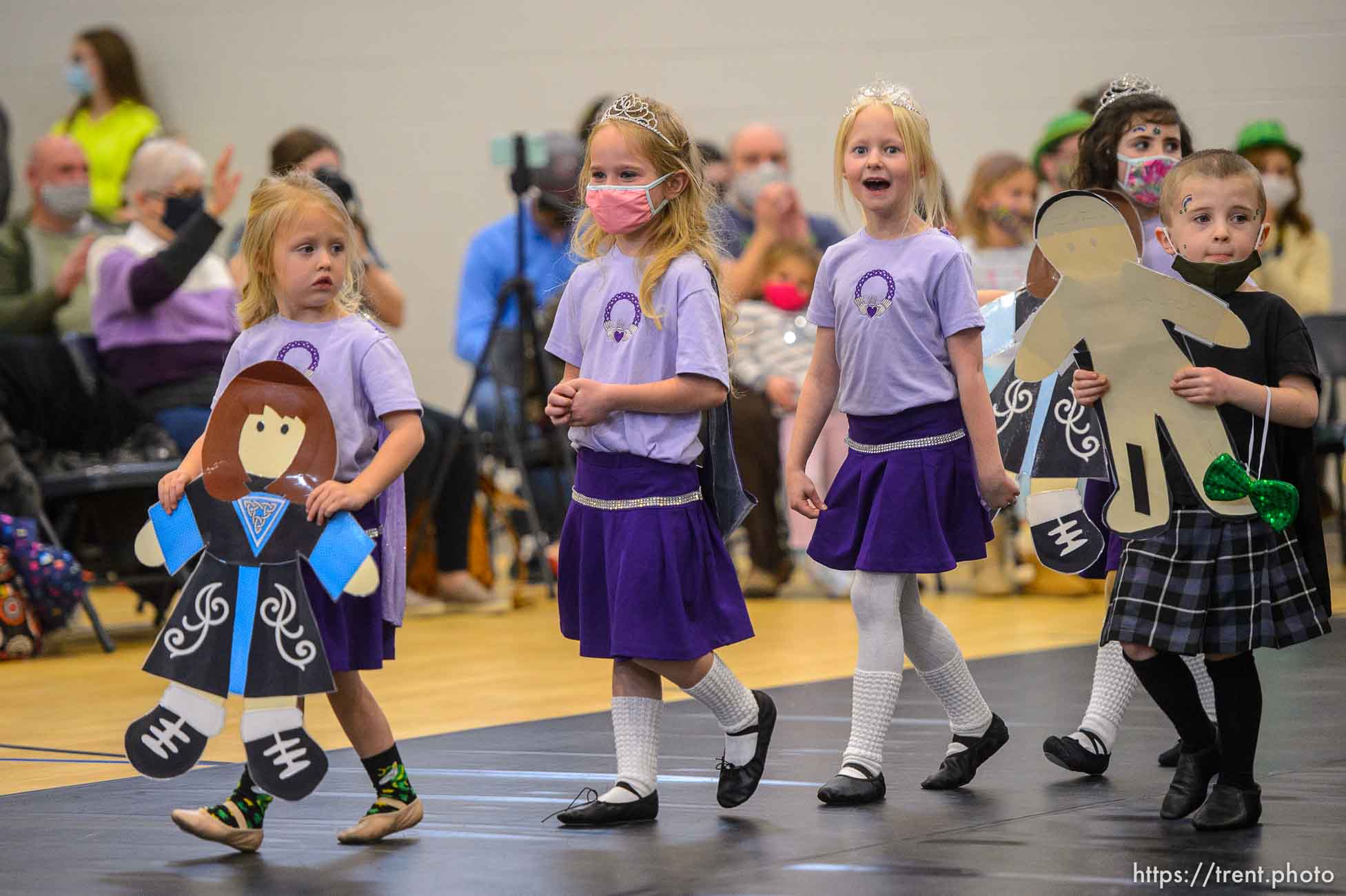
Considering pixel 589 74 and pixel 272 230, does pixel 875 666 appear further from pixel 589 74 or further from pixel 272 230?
pixel 589 74

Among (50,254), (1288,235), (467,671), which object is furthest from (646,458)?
(1288,235)

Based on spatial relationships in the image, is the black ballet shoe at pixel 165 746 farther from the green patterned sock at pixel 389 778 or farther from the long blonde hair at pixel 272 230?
the long blonde hair at pixel 272 230

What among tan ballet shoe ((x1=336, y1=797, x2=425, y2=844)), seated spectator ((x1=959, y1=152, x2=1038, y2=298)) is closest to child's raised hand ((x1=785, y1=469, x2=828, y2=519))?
tan ballet shoe ((x1=336, y1=797, x2=425, y2=844))

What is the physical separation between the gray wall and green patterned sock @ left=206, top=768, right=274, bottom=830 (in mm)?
5891

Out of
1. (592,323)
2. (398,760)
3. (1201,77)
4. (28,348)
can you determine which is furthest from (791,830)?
(1201,77)

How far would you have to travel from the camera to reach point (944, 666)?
3078 millimetres

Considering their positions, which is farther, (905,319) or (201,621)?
(905,319)

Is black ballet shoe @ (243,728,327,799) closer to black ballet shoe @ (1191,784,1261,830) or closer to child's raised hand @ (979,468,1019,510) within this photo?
child's raised hand @ (979,468,1019,510)

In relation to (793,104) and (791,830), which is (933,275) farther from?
(793,104)

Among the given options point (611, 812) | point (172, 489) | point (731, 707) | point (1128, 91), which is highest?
point (1128, 91)

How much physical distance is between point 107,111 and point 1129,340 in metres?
7.52

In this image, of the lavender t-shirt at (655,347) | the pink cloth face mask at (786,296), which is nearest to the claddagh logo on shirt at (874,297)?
the lavender t-shirt at (655,347)

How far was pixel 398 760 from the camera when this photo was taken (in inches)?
108

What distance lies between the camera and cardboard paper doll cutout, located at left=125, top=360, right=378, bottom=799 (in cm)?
258
